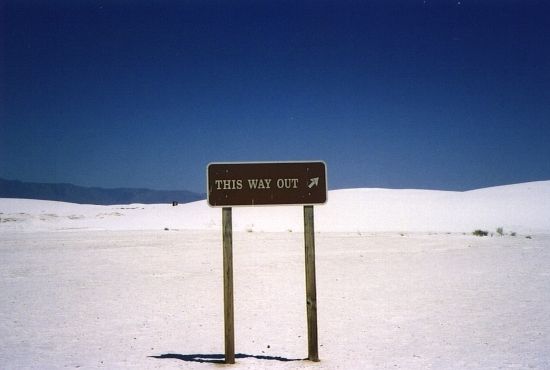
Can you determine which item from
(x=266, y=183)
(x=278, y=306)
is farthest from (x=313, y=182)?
(x=278, y=306)

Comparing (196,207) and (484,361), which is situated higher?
(196,207)

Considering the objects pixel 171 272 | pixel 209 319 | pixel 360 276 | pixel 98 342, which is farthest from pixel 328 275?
pixel 98 342

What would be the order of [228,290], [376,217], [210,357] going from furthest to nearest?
[376,217] → [210,357] → [228,290]

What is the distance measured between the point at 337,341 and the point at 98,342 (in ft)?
10.9

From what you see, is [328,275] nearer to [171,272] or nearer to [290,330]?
[171,272]

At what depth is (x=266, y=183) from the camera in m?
5.93

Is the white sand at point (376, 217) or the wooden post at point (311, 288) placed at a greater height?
the white sand at point (376, 217)

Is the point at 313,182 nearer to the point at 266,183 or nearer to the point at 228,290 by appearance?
the point at 266,183

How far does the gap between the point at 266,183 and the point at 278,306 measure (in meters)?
4.12

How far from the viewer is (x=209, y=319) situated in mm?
8438

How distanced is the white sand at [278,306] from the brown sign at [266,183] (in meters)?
1.96

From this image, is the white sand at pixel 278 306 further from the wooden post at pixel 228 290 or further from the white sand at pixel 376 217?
the white sand at pixel 376 217

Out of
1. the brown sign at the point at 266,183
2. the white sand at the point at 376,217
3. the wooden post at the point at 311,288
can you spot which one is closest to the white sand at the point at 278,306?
the wooden post at the point at 311,288

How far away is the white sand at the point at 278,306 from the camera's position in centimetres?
626
